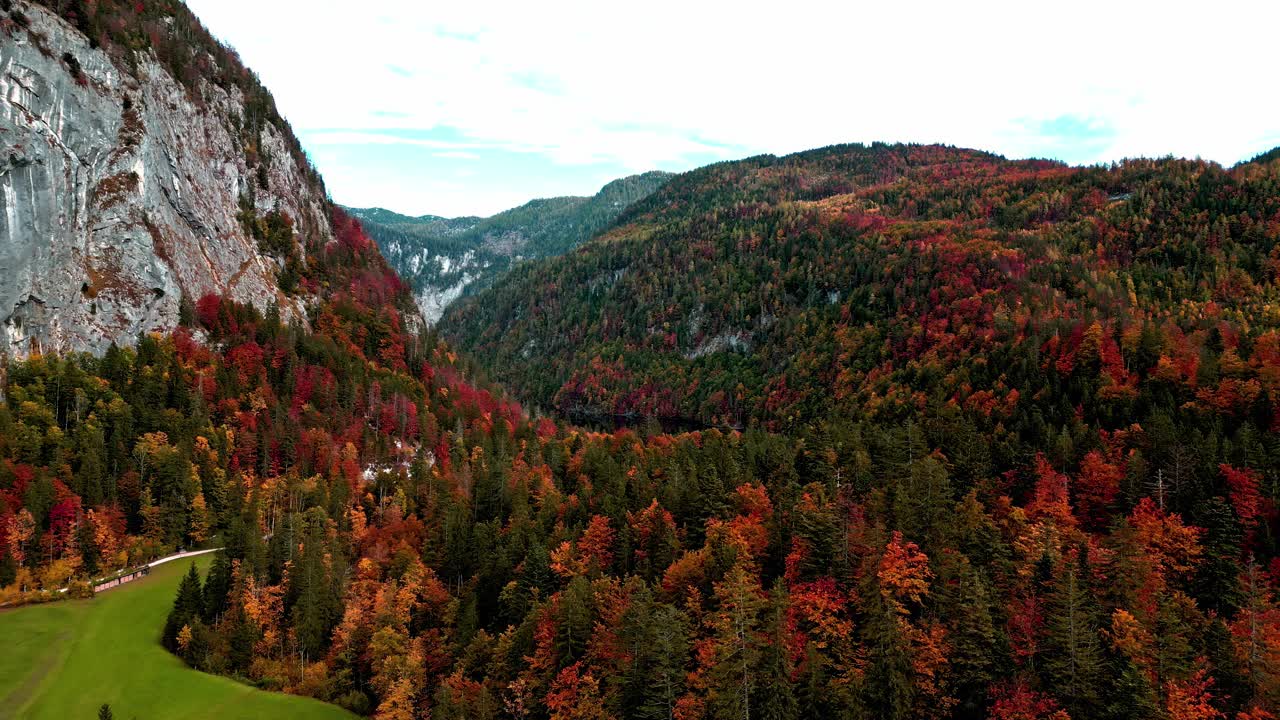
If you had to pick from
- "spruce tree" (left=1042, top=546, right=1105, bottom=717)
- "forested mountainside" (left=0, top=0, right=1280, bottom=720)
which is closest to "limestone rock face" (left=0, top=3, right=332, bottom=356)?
"forested mountainside" (left=0, top=0, right=1280, bottom=720)

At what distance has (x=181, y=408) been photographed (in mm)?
99812

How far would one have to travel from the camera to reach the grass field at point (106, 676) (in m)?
53.4

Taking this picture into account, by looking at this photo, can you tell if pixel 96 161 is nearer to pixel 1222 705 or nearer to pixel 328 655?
pixel 328 655

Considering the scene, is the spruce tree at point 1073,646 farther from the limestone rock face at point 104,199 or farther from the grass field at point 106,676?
the limestone rock face at point 104,199

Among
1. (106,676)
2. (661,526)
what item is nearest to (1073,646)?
(661,526)

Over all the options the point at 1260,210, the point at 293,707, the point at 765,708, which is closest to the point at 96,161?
the point at 293,707

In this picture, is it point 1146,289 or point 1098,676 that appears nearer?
point 1098,676

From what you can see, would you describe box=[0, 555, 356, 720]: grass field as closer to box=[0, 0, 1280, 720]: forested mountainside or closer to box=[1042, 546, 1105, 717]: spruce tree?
box=[0, 0, 1280, 720]: forested mountainside

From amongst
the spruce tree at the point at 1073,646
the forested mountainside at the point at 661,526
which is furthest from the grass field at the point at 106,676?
the spruce tree at the point at 1073,646

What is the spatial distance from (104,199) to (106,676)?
71.0 meters

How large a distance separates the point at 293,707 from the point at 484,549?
21205 mm

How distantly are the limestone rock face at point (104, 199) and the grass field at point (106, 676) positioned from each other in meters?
41.5

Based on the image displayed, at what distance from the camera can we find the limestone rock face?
85688 mm

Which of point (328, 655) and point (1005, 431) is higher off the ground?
point (1005, 431)
